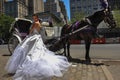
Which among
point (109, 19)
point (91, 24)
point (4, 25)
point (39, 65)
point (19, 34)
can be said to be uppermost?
point (109, 19)

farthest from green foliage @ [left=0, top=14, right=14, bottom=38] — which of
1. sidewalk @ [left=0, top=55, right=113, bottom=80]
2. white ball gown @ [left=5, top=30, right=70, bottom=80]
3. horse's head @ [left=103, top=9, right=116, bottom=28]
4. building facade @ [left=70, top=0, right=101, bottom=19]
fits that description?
white ball gown @ [left=5, top=30, right=70, bottom=80]

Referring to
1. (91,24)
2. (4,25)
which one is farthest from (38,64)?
(4,25)

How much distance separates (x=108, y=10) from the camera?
46.4 feet

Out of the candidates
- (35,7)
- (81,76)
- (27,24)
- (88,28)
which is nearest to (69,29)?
(88,28)

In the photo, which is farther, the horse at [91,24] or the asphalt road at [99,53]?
the asphalt road at [99,53]

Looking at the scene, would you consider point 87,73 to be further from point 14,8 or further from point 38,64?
point 14,8

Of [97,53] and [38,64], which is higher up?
[38,64]

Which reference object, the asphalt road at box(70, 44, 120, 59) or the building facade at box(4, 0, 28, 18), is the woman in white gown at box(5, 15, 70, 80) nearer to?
the asphalt road at box(70, 44, 120, 59)

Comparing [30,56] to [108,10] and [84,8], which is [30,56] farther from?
[84,8]

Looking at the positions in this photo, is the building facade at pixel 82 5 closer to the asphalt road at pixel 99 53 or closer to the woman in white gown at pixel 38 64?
the asphalt road at pixel 99 53

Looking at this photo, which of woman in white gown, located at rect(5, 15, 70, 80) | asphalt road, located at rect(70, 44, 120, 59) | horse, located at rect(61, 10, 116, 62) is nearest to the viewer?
woman in white gown, located at rect(5, 15, 70, 80)

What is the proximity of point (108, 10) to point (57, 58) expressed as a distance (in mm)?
5895

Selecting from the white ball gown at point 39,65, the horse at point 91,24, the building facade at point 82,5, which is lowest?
the white ball gown at point 39,65

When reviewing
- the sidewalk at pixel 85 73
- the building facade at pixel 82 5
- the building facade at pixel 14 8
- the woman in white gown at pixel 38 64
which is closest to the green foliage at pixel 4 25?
the building facade at pixel 14 8
